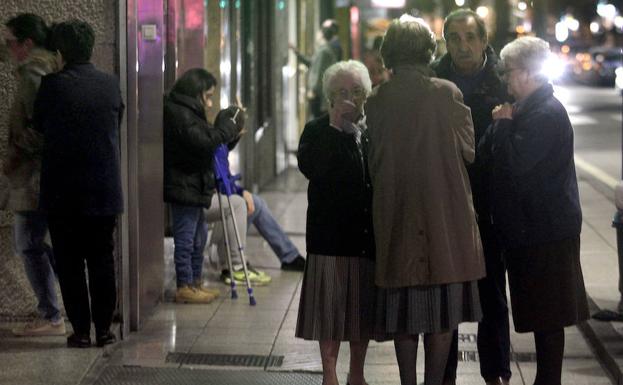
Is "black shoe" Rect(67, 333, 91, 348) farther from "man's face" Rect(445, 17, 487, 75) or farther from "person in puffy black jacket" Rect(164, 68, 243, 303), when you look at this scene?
"man's face" Rect(445, 17, 487, 75)

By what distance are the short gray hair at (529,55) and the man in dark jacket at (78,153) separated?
7.67 ft

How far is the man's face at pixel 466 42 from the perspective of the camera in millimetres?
6453

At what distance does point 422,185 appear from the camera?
5715 millimetres

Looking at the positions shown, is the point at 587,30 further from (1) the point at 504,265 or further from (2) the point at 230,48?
(1) the point at 504,265

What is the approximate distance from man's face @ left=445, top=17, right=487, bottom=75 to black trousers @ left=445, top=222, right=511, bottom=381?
952mm

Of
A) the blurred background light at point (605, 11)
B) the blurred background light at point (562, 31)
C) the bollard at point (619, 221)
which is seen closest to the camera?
the bollard at point (619, 221)

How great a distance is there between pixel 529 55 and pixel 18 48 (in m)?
3.02

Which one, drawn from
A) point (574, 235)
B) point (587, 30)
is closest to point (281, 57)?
point (574, 235)

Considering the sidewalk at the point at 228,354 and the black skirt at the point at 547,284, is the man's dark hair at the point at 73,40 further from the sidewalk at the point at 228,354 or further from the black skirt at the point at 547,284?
the black skirt at the point at 547,284

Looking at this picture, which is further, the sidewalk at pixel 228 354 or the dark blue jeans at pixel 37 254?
the dark blue jeans at pixel 37 254

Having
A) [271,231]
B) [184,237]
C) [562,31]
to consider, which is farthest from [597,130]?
[562,31]

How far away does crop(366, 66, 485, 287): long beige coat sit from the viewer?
5715mm

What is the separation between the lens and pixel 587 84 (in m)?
49.7

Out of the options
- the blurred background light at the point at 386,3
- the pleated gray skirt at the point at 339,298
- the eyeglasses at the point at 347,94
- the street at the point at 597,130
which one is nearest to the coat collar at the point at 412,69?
the eyeglasses at the point at 347,94
